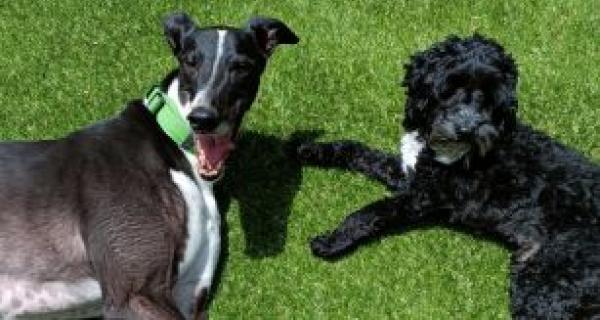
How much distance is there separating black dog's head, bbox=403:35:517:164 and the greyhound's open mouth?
3.33ft

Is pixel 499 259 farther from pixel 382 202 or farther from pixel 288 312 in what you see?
pixel 288 312

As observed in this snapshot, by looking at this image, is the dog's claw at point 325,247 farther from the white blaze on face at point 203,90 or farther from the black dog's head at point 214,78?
the white blaze on face at point 203,90

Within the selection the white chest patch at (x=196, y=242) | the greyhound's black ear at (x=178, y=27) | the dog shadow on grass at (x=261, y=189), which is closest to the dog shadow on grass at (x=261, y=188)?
the dog shadow on grass at (x=261, y=189)

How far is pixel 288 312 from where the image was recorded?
5.73 metres

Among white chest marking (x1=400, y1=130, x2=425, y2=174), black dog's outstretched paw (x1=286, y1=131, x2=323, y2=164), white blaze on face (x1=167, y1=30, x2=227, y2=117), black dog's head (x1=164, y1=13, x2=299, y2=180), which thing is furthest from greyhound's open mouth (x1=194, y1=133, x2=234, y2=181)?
white chest marking (x1=400, y1=130, x2=425, y2=174)

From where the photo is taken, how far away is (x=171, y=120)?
216 inches

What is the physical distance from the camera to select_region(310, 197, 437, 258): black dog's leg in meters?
5.84

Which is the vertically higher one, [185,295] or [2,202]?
[2,202]

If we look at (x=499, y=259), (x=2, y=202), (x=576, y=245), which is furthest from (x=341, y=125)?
(x=2, y=202)

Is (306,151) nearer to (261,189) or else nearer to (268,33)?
(261,189)

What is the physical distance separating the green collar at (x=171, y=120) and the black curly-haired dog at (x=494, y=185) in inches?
37.5

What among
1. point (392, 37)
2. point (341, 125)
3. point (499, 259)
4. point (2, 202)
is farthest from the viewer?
point (392, 37)

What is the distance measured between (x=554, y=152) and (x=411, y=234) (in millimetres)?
925

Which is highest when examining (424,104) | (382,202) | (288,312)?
(424,104)
